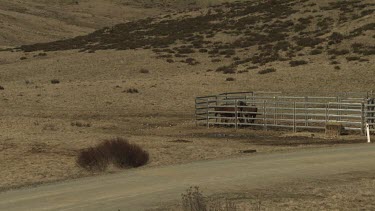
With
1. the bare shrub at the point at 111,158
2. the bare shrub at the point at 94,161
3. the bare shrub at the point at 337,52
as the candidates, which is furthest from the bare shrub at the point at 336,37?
the bare shrub at the point at 94,161

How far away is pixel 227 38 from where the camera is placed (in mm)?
68750

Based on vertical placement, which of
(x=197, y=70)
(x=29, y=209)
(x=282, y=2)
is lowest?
(x=29, y=209)

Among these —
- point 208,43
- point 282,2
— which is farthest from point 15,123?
point 282,2

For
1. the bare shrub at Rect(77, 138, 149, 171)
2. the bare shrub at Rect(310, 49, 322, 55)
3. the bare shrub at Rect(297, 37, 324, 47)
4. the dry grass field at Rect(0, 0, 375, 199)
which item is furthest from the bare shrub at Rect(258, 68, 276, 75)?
the bare shrub at Rect(77, 138, 149, 171)

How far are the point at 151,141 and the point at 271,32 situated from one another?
4745 centimetres

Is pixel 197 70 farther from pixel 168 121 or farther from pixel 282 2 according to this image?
pixel 282 2

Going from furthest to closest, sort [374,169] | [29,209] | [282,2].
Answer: [282,2]
[374,169]
[29,209]

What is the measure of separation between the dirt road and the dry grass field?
1508mm

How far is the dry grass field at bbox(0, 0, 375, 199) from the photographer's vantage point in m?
20.6

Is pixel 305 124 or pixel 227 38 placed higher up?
pixel 227 38

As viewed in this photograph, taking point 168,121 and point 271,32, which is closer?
point 168,121

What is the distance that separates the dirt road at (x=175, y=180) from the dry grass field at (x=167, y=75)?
4.95 ft

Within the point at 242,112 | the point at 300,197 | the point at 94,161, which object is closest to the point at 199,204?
the point at 300,197

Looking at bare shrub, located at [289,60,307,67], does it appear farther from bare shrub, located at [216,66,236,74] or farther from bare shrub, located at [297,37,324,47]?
bare shrub, located at [297,37,324,47]
